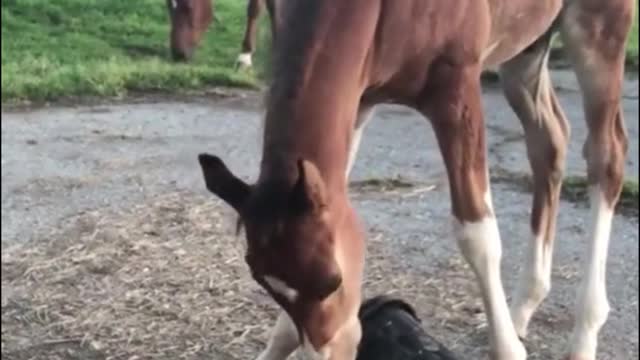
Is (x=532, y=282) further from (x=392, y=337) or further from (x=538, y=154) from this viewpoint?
(x=392, y=337)

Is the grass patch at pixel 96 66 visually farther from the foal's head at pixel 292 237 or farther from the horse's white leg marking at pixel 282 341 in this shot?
the foal's head at pixel 292 237

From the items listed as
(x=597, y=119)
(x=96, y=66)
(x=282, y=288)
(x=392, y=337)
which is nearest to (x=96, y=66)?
(x=96, y=66)

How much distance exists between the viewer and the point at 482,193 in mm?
3664

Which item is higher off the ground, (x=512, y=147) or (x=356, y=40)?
(x=356, y=40)

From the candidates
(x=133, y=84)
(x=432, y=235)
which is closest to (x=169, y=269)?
(x=432, y=235)

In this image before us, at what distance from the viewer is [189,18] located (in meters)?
4.14

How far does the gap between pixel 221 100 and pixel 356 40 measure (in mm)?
6217

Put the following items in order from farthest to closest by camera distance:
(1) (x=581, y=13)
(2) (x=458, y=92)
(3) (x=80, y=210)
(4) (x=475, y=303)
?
(3) (x=80, y=210) < (4) (x=475, y=303) < (1) (x=581, y=13) < (2) (x=458, y=92)

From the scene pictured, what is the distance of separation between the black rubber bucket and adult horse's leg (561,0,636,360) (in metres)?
0.68

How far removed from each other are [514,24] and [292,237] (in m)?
1.38

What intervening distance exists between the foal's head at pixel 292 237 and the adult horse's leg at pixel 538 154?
186 cm

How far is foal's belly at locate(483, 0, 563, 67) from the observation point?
12.8ft

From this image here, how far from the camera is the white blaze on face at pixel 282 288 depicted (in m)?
2.89

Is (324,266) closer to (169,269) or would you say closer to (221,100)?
(169,269)
